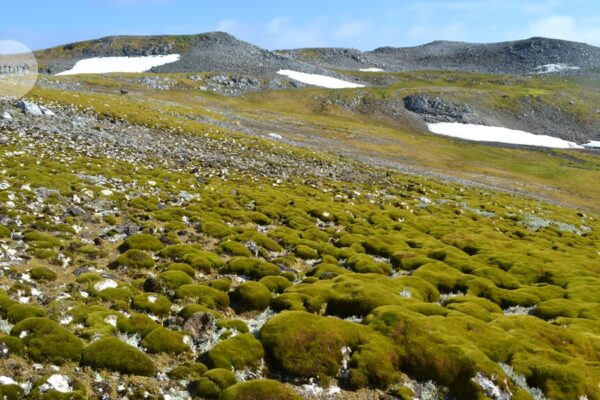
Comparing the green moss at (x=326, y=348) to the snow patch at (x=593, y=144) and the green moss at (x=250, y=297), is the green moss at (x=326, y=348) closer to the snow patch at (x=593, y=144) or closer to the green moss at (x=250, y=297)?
the green moss at (x=250, y=297)

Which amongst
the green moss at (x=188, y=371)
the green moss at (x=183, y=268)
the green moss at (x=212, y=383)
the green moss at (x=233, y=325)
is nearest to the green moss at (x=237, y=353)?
the green moss at (x=188, y=371)

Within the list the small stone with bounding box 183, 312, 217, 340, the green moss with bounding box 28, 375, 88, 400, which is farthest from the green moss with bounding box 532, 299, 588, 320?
the green moss with bounding box 28, 375, 88, 400

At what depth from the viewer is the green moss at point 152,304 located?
50.1 feet

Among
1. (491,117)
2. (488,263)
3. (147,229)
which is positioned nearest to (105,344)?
(147,229)

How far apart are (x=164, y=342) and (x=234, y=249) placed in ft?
34.5

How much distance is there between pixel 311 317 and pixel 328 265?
8453mm

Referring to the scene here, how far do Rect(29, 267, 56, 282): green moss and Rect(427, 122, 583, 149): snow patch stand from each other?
509 ft

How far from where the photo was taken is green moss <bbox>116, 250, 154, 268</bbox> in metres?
19.1

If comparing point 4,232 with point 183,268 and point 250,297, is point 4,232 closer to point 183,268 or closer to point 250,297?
point 183,268

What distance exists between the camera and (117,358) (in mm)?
11688

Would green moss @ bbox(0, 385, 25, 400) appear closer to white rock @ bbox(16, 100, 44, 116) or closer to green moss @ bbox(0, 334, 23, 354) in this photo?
green moss @ bbox(0, 334, 23, 354)

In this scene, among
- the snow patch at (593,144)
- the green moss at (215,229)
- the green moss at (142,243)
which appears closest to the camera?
the green moss at (142,243)

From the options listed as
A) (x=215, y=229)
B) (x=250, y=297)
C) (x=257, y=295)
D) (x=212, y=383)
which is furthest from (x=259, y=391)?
(x=215, y=229)

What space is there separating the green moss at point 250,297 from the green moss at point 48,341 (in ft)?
21.5
